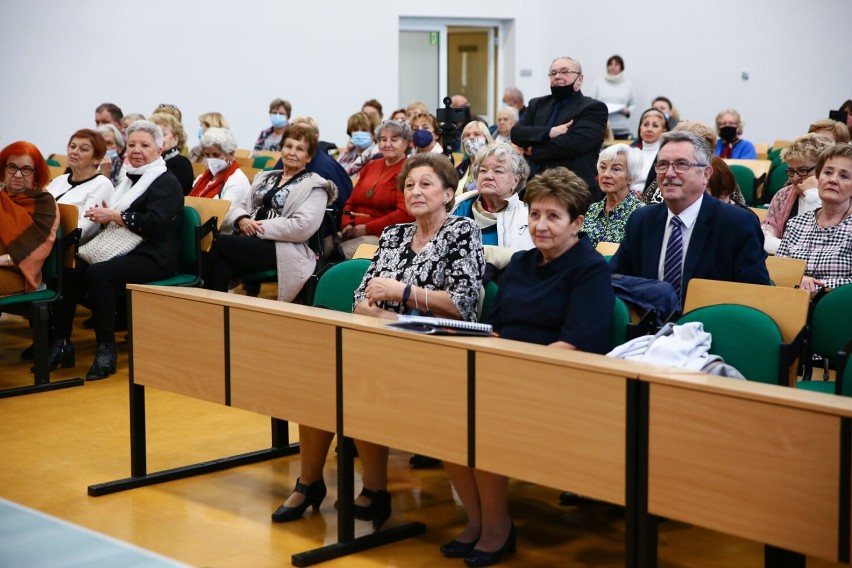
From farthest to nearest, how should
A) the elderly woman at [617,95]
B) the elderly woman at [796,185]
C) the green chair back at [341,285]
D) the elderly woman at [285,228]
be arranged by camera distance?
1. the elderly woman at [617,95]
2. the elderly woman at [285,228]
3. the elderly woman at [796,185]
4. the green chair back at [341,285]

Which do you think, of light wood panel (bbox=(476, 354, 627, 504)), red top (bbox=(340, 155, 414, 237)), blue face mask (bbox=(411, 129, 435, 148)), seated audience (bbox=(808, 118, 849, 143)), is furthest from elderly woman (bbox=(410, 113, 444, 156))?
light wood panel (bbox=(476, 354, 627, 504))

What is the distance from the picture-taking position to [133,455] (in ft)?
12.9

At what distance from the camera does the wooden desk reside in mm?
2188

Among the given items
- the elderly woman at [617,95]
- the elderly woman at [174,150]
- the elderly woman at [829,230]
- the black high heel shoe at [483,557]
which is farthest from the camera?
the elderly woman at [617,95]

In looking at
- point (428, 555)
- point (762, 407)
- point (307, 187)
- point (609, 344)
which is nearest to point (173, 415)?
point (307, 187)

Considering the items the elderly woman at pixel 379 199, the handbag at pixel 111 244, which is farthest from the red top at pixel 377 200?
the handbag at pixel 111 244

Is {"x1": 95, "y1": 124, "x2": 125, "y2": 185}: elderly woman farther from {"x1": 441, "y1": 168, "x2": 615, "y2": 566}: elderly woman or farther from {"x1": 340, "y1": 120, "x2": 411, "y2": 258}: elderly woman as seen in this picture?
{"x1": 441, "y1": 168, "x2": 615, "y2": 566}: elderly woman

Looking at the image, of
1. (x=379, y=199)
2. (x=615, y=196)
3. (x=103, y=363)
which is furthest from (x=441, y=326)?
(x=379, y=199)

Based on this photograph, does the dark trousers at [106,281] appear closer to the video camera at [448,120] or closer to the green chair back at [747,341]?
the video camera at [448,120]

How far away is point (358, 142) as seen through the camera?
8.30 metres

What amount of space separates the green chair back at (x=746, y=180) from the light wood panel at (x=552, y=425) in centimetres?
500

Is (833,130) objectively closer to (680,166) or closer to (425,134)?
(425,134)

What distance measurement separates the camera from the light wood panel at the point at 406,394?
9.53 feet

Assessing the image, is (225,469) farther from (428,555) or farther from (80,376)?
(80,376)
